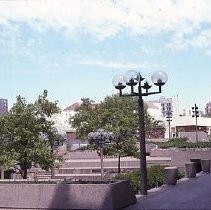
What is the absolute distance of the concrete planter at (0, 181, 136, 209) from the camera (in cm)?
1305

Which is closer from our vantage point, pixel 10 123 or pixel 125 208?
pixel 125 208

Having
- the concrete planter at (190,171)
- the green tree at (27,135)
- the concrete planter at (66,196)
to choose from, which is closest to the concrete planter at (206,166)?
the concrete planter at (190,171)

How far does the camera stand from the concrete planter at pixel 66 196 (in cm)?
1305

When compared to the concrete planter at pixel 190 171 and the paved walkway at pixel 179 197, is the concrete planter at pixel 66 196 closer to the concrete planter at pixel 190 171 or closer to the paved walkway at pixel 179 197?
the paved walkway at pixel 179 197

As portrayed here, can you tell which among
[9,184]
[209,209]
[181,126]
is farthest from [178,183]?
[181,126]

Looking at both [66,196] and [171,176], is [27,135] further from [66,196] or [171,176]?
[66,196]

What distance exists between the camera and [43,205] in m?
13.6

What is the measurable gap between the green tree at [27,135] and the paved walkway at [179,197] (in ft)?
21.5

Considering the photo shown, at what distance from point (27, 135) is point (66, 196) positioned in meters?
9.93

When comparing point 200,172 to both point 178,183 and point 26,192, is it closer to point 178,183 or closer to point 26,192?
point 178,183

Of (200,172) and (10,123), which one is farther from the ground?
(10,123)

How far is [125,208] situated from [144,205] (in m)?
0.70

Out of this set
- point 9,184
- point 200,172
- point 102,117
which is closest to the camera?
point 9,184

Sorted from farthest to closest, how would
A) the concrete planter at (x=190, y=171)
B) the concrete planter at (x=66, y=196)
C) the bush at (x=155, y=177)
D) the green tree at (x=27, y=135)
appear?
1. the green tree at (x=27, y=135)
2. the concrete planter at (x=190, y=171)
3. the bush at (x=155, y=177)
4. the concrete planter at (x=66, y=196)
